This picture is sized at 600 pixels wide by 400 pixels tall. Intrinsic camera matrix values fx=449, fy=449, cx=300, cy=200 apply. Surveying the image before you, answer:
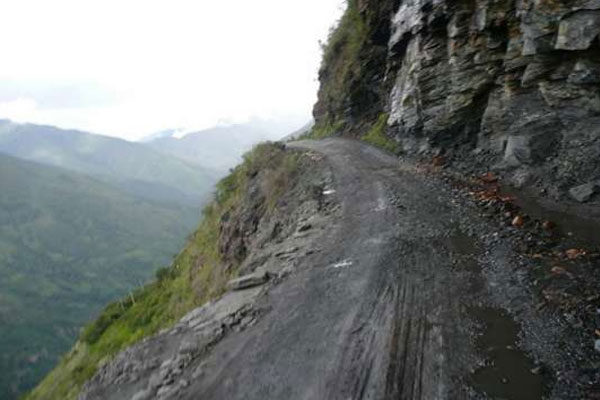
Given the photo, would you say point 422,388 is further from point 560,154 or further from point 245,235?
point 245,235

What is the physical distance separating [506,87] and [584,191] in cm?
539

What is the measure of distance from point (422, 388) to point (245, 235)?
15.6 metres

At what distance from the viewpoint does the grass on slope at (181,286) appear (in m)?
22.5

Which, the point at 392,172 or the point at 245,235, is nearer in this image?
the point at 392,172

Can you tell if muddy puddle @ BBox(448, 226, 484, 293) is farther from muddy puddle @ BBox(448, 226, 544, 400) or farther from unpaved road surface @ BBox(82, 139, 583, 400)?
muddy puddle @ BBox(448, 226, 544, 400)

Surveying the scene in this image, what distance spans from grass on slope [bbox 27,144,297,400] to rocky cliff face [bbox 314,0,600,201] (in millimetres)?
7504

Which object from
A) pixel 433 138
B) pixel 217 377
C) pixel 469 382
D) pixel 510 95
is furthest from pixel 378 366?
pixel 433 138

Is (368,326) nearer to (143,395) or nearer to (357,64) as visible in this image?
(143,395)

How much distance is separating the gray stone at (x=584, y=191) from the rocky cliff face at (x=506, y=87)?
0.02 metres

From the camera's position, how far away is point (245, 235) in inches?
840

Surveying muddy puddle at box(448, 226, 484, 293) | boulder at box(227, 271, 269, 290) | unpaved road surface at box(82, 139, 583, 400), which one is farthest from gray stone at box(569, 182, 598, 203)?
boulder at box(227, 271, 269, 290)

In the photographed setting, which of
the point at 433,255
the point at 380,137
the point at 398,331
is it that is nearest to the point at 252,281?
the point at 433,255

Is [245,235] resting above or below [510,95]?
below

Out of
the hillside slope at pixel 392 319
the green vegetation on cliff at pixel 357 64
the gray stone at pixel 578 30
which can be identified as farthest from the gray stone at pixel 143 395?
the green vegetation on cliff at pixel 357 64
